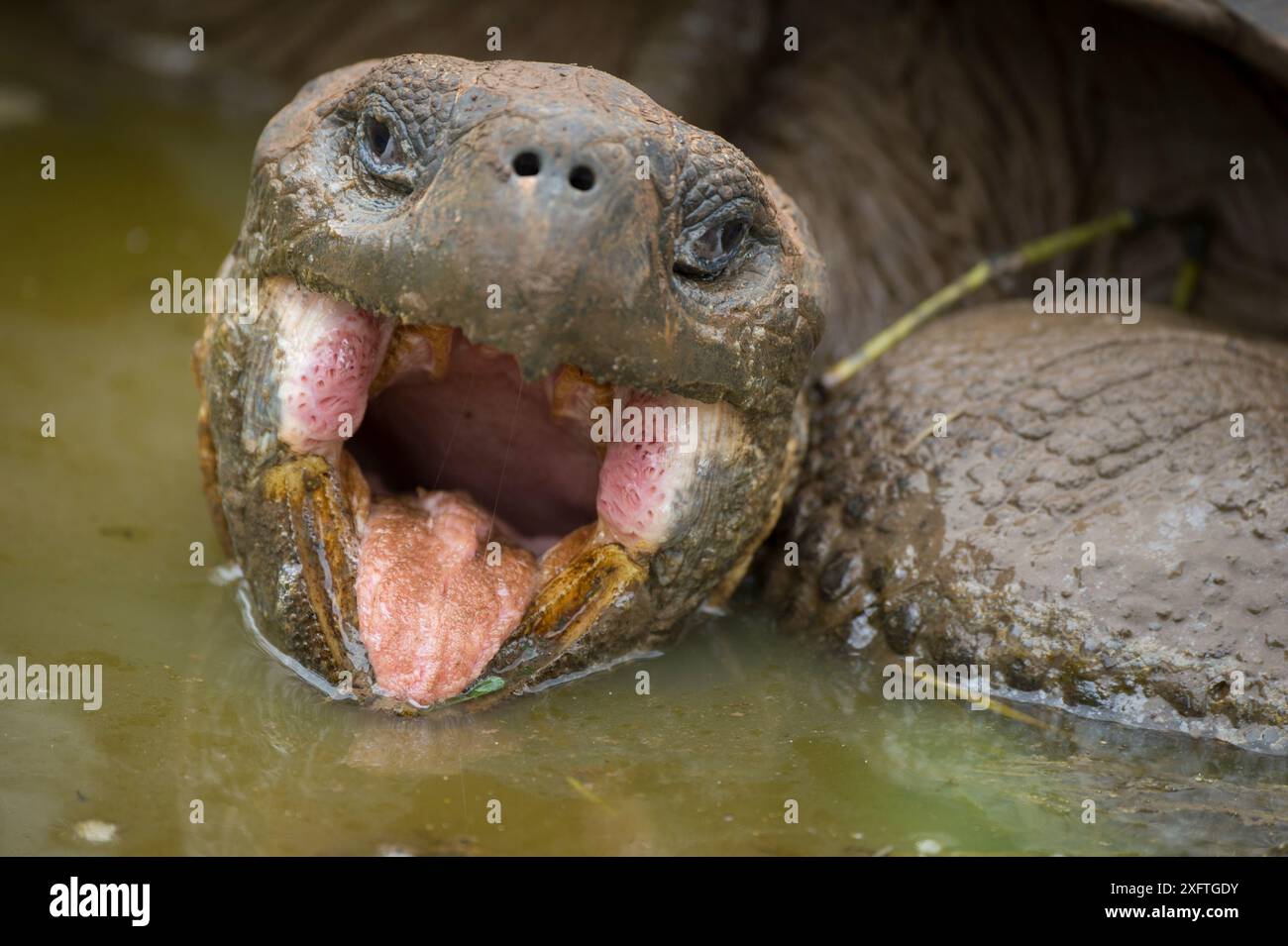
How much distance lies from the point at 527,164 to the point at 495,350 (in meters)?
0.48

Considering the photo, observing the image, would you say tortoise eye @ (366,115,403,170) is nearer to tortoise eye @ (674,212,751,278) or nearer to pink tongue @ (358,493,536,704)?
tortoise eye @ (674,212,751,278)

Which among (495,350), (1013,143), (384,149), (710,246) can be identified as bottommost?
(495,350)

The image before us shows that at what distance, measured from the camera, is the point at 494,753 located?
2.50 m

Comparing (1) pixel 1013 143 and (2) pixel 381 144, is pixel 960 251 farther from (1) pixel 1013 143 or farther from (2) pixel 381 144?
(2) pixel 381 144

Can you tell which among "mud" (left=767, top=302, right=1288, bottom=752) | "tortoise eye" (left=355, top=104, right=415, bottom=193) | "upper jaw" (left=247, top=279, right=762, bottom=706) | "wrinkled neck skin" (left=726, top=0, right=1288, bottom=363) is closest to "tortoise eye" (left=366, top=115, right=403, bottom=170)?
"tortoise eye" (left=355, top=104, right=415, bottom=193)

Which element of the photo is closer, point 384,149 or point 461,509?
point 384,149

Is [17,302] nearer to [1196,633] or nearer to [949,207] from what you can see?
[949,207]

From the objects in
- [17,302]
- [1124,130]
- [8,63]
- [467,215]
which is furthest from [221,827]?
[8,63]

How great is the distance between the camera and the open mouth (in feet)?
8.49

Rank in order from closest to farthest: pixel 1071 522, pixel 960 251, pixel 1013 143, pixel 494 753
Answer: pixel 494 753, pixel 1071 522, pixel 960 251, pixel 1013 143

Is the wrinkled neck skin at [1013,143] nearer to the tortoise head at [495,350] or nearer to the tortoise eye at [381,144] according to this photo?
the tortoise head at [495,350]

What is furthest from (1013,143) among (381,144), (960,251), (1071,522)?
(381,144)

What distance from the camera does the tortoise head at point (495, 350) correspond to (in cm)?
228

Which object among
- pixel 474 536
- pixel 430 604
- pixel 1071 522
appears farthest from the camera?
pixel 1071 522
